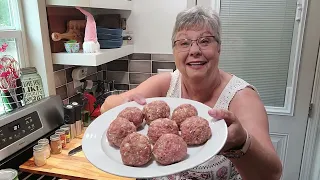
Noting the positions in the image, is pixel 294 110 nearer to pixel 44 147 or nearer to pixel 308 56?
pixel 308 56

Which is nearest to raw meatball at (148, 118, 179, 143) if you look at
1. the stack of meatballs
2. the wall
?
the stack of meatballs

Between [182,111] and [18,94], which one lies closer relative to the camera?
[182,111]

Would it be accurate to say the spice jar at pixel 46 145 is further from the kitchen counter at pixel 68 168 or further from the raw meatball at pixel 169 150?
the raw meatball at pixel 169 150

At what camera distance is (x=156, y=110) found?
38.9 inches

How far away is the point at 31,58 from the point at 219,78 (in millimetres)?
1099

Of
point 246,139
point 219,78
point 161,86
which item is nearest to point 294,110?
point 219,78

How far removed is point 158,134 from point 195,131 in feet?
0.43

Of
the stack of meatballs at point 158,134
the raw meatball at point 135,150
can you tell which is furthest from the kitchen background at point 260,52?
the raw meatball at point 135,150

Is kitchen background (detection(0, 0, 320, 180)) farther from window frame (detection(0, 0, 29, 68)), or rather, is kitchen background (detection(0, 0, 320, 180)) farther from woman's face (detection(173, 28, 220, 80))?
woman's face (detection(173, 28, 220, 80))

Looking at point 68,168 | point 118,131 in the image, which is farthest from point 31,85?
point 118,131

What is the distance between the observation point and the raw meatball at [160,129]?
88 centimetres

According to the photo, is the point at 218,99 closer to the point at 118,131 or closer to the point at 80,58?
the point at 118,131

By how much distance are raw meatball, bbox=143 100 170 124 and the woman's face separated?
0.19 meters

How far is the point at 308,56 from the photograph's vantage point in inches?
70.8
